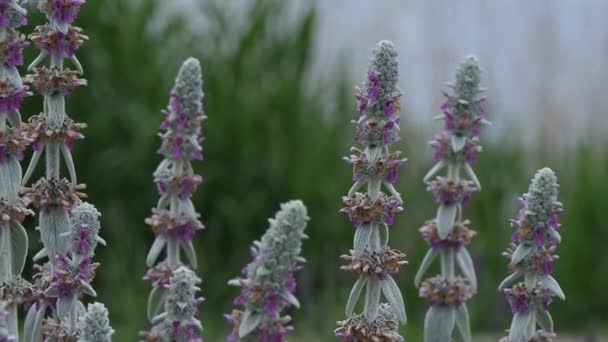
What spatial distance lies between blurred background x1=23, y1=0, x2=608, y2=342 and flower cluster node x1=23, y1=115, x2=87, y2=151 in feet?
11.3

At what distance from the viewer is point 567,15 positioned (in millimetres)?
12406

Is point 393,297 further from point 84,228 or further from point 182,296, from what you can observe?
point 84,228

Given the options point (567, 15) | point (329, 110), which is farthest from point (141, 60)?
point (567, 15)

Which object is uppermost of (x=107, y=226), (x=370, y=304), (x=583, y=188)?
(x=583, y=188)

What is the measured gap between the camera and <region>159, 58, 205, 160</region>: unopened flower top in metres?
1.64

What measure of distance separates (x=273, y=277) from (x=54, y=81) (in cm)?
58

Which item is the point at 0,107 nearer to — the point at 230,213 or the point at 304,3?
the point at 230,213

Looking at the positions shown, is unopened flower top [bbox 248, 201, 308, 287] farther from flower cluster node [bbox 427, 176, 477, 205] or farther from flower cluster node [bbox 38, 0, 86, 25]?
flower cluster node [bbox 38, 0, 86, 25]

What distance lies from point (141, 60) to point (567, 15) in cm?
667

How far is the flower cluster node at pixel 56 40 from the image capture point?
164cm

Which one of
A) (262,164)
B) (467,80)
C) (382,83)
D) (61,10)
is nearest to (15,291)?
(61,10)

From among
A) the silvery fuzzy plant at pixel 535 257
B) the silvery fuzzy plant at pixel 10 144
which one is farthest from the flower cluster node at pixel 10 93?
the silvery fuzzy plant at pixel 535 257

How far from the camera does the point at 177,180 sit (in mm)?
1721

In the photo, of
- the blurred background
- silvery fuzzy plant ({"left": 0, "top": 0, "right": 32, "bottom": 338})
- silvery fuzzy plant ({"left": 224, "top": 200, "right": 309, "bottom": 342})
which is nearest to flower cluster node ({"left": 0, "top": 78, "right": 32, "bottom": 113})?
silvery fuzzy plant ({"left": 0, "top": 0, "right": 32, "bottom": 338})
